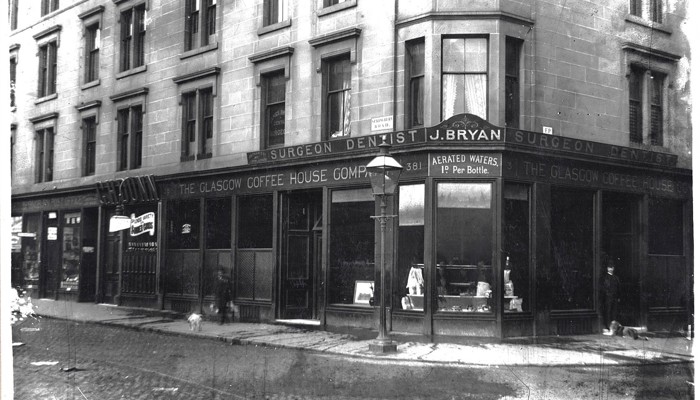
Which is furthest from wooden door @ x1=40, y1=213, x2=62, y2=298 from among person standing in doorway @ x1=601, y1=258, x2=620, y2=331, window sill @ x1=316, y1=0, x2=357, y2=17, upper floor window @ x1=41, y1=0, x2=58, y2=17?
person standing in doorway @ x1=601, y1=258, x2=620, y2=331

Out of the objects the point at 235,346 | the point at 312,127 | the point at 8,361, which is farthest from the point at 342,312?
the point at 8,361

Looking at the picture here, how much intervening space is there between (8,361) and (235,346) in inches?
Result: 385

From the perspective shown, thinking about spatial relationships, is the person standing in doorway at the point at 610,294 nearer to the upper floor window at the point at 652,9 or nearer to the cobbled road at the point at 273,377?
the cobbled road at the point at 273,377

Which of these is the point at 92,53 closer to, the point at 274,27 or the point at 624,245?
the point at 274,27

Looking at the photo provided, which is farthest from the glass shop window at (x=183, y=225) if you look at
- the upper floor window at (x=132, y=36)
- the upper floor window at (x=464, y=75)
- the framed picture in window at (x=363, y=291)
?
the upper floor window at (x=464, y=75)

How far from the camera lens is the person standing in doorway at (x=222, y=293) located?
53.8 ft

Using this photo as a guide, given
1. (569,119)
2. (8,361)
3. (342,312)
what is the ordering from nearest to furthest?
(8,361) < (569,119) < (342,312)

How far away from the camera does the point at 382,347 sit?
1286cm

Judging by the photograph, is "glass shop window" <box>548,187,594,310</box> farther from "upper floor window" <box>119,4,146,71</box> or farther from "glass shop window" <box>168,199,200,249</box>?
"upper floor window" <box>119,4,146,71</box>

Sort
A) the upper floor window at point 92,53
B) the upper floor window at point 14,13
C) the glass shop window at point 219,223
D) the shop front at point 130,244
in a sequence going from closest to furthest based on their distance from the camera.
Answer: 1. the upper floor window at point 14,13
2. the upper floor window at point 92,53
3. the shop front at point 130,244
4. the glass shop window at point 219,223

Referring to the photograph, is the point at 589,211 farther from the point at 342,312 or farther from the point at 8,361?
the point at 8,361

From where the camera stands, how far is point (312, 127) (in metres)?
17.0

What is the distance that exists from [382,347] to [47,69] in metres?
7.91

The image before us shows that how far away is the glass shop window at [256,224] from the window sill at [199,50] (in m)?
4.43
